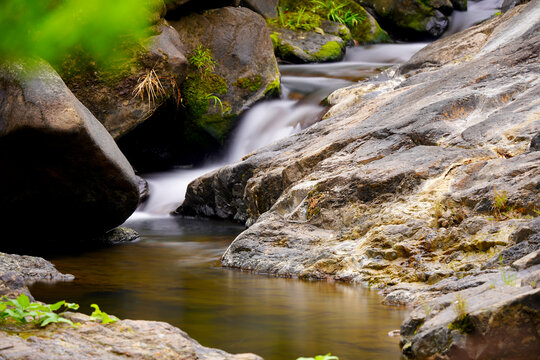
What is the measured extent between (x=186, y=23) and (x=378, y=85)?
4.16m

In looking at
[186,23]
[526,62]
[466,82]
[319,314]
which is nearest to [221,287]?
[319,314]

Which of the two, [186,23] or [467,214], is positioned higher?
[186,23]

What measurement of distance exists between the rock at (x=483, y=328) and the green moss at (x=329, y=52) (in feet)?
39.3

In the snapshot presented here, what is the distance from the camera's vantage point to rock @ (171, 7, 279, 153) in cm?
1101

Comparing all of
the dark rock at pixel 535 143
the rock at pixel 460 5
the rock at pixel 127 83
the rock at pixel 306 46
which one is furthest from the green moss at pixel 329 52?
the dark rock at pixel 535 143

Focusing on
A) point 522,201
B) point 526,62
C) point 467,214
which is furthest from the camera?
point 526,62

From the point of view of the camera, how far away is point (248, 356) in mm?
2195

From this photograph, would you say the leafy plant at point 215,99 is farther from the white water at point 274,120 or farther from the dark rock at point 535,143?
the dark rock at point 535,143

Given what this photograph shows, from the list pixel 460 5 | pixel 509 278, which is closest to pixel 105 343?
pixel 509 278

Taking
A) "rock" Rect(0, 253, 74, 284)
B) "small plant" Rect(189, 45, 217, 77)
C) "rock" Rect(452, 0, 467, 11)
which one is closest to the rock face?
"rock" Rect(0, 253, 74, 284)

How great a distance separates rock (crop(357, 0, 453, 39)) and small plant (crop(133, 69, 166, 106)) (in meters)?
10.6

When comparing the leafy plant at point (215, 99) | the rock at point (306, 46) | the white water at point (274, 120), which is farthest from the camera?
the rock at point (306, 46)

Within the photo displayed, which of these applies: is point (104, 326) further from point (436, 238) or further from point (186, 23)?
point (186, 23)

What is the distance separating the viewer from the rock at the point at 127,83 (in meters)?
9.31
